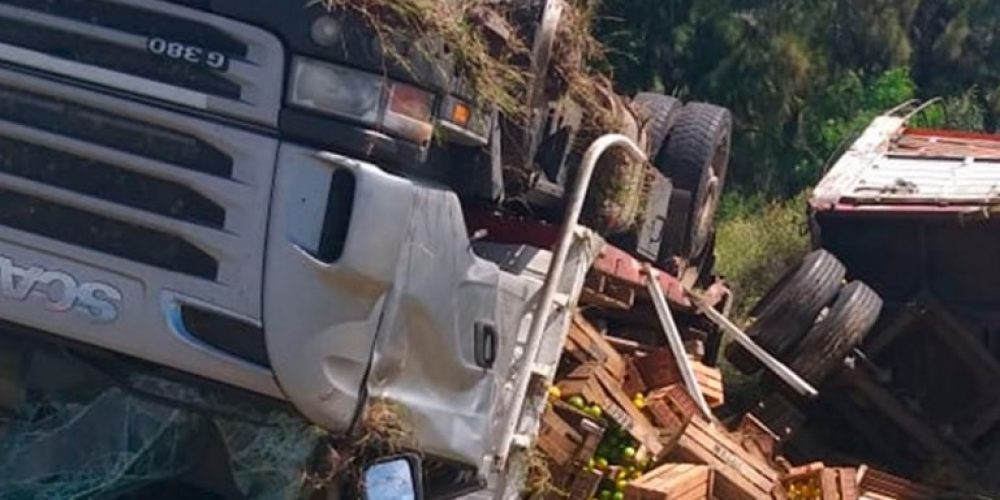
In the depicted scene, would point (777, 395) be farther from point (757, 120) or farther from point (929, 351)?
point (757, 120)

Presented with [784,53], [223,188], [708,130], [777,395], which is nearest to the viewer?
[223,188]

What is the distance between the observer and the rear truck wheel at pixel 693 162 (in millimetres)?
7555

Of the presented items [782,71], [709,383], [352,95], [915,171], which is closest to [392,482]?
[352,95]

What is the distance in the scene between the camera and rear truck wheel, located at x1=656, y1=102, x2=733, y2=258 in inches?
297

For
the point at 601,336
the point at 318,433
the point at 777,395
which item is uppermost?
the point at 318,433

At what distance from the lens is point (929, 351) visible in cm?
906

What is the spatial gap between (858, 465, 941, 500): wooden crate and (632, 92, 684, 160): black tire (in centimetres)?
174

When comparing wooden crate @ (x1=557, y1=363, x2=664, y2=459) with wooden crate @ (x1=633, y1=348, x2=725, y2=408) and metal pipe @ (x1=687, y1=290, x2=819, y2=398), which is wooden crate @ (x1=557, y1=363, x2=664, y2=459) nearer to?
wooden crate @ (x1=633, y1=348, x2=725, y2=408)

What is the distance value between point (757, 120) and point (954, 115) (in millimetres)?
2026

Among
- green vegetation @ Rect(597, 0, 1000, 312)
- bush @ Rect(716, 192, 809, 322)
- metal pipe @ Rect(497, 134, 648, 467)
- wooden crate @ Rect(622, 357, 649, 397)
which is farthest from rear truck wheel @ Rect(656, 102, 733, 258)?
green vegetation @ Rect(597, 0, 1000, 312)

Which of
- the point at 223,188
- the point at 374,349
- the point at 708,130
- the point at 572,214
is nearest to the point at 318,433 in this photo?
the point at 374,349

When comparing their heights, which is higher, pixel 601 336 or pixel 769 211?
pixel 601 336

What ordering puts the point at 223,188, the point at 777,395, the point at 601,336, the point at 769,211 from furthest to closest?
the point at 769,211
the point at 777,395
the point at 601,336
the point at 223,188

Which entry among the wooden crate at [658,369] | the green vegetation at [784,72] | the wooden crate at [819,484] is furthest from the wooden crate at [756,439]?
the green vegetation at [784,72]
